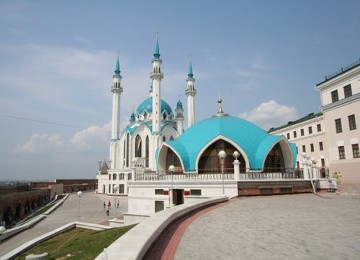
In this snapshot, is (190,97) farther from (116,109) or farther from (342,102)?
(342,102)

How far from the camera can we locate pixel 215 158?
25516mm

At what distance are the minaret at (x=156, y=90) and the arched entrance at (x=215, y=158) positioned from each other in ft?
86.3

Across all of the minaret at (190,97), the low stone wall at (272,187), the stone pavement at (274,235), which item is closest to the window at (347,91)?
the low stone wall at (272,187)

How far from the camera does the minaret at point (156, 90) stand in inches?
2024

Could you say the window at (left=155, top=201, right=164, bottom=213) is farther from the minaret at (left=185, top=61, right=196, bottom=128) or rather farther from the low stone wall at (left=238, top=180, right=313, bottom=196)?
the minaret at (left=185, top=61, right=196, bottom=128)

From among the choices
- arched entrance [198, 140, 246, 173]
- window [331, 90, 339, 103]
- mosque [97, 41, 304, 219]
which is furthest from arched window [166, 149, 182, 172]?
window [331, 90, 339, 103]

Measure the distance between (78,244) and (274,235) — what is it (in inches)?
400

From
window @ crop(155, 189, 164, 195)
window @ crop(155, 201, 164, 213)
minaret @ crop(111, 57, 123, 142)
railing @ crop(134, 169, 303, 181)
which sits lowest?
window @ crop(155, 201, 164, 213)

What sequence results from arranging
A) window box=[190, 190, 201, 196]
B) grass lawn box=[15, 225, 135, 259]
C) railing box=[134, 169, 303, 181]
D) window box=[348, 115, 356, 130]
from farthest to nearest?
window box=[348, 115, 356, 130], window box=[190, 190, 201, 196], railing box=[134, 169, 303, 181], grass lawn box=[15, 225, 135, 259]

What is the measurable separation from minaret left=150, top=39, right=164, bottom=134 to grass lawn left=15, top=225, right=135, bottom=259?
3331 cm

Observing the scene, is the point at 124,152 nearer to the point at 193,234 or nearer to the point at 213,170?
the point at 213,170

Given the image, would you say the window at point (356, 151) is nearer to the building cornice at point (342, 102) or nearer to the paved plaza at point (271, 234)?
the building cornice at point (342, 102)

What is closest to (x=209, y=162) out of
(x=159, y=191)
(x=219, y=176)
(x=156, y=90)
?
(x=159, y=191)

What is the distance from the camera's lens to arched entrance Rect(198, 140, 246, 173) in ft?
81.6
